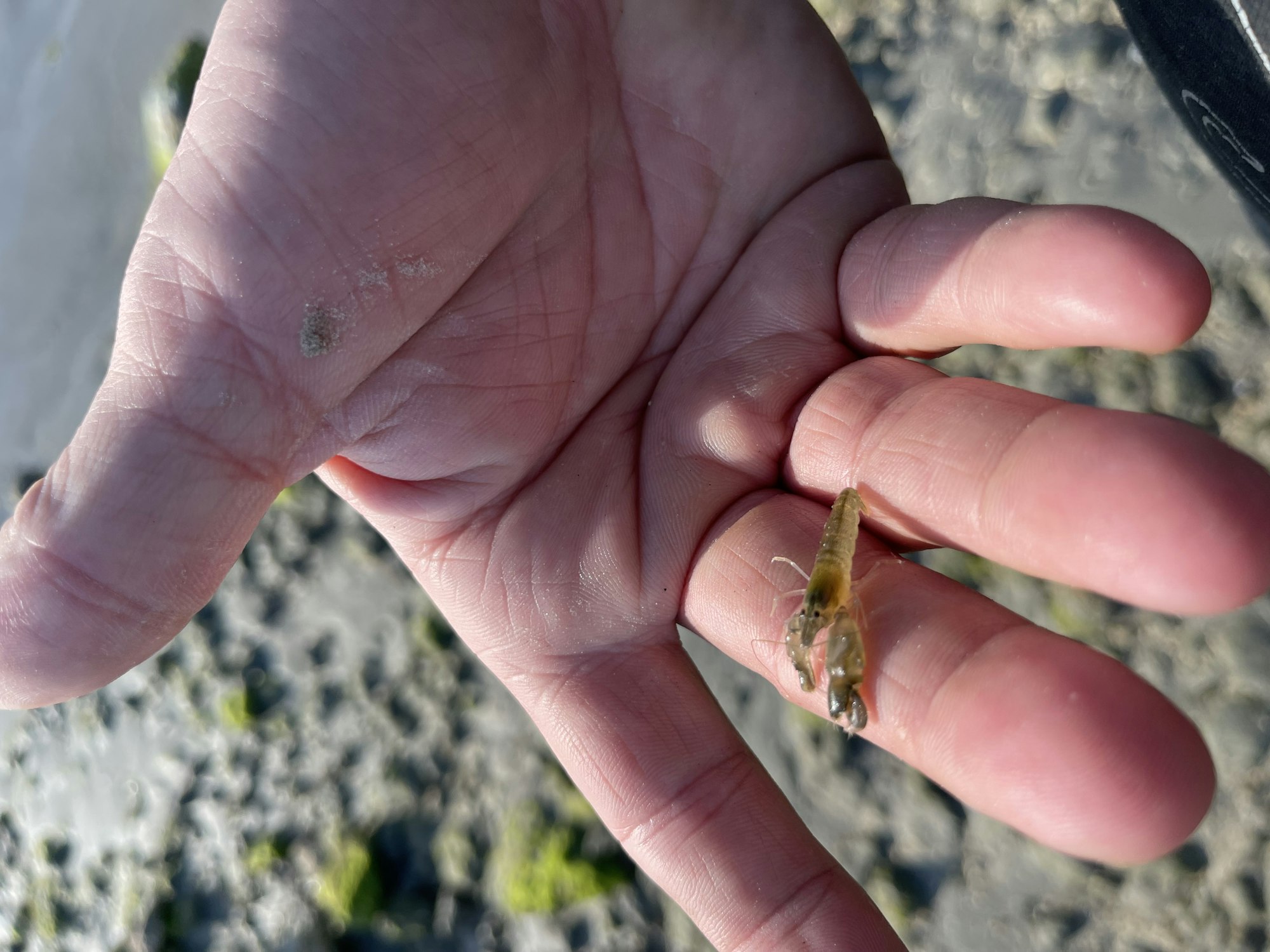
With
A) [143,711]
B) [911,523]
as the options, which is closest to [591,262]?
[911,523]

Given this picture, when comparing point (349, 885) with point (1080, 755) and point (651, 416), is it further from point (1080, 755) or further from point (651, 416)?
point (1080, 755)

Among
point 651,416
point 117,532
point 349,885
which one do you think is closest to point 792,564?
point 651,416

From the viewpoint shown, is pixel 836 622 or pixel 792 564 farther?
pixel 792 564

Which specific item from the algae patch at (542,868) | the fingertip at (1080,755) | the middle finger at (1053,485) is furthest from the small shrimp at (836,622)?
the algae patch at (542,868)

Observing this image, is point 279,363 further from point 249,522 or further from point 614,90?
point 614,90

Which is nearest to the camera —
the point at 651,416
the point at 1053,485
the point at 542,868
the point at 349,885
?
the point at 1053,485

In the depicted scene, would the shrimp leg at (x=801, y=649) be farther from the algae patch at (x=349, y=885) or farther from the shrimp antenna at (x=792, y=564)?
the algae patch at (x=349, y=885)

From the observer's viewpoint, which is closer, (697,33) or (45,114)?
(697,33)

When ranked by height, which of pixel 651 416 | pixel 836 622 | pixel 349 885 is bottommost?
pixel 349 885
